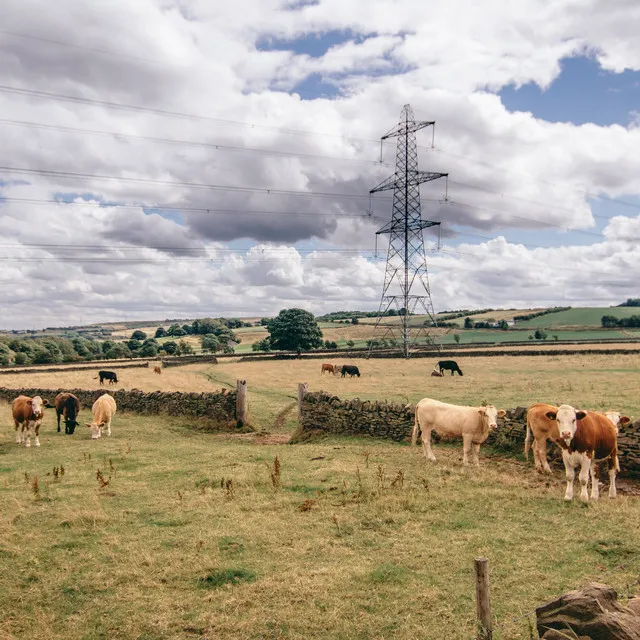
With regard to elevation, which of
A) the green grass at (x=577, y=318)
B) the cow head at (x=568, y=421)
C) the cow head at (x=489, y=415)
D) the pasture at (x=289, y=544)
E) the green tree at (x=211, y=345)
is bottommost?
the green tree at (x=211, y=345)

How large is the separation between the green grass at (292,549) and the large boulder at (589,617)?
0.72m

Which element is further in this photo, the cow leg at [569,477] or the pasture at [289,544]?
the cow leg at [569,477]

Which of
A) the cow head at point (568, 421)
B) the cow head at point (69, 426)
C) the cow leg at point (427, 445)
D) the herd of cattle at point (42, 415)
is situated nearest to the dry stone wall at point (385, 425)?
the cow leg at point (427, 445)

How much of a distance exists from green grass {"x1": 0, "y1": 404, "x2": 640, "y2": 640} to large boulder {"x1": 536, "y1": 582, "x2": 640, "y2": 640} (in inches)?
28.2

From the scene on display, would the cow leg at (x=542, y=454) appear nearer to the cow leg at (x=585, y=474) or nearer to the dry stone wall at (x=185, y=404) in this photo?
the cow leg at (x=585, y=474)

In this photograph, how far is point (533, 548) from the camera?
26.6 ft

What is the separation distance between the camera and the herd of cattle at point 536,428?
10594 millimetres

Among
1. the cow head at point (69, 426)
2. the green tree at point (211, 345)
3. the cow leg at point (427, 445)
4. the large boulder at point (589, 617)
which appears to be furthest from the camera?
the green tree at point (211, 345)

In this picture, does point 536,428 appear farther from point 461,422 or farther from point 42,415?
point 42,415

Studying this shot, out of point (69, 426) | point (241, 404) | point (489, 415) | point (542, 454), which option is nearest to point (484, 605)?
point (489, 415)

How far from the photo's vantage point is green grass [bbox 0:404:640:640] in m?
6.31

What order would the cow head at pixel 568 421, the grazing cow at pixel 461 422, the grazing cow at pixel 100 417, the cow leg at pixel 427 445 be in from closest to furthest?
the cow head at pixel 568 421 < the grazing cow at pixel 461 422 < the cow leg at pixel 427 445 < the grazing cow at pixel 100 417

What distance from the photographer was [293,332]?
76938 mm

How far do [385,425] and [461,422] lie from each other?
441 centimetres
